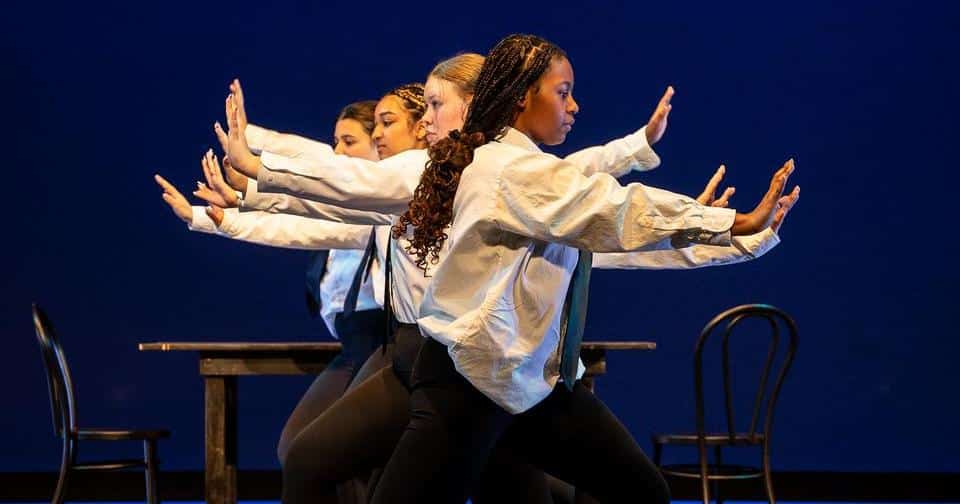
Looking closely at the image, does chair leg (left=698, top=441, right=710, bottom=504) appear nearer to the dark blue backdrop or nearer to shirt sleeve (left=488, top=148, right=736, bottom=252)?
the dark blue backdrop

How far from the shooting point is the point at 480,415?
82.7 inches

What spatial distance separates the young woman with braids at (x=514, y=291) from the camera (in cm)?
206

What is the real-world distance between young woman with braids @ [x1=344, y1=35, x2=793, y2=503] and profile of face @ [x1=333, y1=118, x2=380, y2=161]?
4.67 feet

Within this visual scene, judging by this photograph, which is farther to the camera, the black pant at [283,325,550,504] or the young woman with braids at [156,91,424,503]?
the young woman with braids at [156,91,424,503]

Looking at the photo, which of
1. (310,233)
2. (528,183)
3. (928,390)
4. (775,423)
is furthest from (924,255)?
(528,183)

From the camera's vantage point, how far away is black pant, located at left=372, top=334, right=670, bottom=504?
6.81ft

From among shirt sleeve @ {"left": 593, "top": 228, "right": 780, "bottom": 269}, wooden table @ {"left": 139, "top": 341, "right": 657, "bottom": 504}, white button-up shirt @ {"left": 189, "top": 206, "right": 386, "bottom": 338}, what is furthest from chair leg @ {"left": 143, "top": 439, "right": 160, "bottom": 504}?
shirt sleeve @ {"left": 593, "top": 228, "right": 780, "bottom": 269}

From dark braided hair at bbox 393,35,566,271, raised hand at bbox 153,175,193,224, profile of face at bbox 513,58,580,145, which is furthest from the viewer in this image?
raised hand at bbox 153,175,193,224

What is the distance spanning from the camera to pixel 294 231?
11.2ft

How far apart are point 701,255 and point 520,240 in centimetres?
76

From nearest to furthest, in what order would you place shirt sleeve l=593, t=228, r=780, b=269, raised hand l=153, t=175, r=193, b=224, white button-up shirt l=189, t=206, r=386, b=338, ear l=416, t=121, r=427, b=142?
shirt sleeve l=593, t=228, r=780, b=269, ear l=416, t=121, r=427, b=142, white button-up shirt l=189, t=206, r=386, b=338, raised hand l=153, t=175, r=193, b=224

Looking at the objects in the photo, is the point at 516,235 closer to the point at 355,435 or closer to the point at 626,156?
the point at 355,435

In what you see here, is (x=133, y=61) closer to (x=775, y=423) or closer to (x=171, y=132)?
(x=171, y=132)

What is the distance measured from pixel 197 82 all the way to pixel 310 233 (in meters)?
2.48
